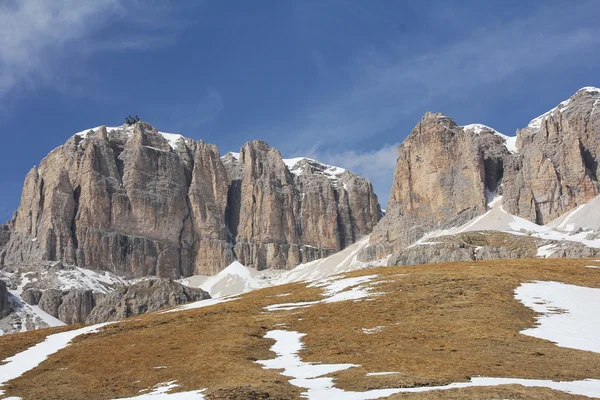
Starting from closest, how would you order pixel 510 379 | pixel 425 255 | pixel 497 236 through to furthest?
1. pixel 510 379
2. pixel 425 255
3. pixel 497 236

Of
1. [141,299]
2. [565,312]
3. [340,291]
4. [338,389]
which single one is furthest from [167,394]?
[141,299]

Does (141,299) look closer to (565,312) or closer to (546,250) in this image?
(546,250)

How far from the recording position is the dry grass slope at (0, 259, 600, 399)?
29422 mm

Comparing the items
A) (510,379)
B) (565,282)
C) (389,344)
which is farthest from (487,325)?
(565,282)

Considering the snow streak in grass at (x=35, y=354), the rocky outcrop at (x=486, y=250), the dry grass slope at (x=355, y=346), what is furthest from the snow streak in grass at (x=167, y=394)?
the rocky outcrop at (x=486, y=250)

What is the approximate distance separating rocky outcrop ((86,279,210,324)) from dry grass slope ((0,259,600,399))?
270 feet

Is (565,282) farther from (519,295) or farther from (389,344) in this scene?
(389,344)

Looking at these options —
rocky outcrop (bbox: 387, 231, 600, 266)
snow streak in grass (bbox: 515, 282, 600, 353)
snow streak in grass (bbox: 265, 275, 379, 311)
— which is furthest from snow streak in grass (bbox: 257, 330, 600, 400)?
rocky outcrop (bbox: 387, 231, 600, 266)

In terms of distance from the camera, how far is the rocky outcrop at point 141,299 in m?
145

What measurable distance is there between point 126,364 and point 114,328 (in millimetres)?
19766

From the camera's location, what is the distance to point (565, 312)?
4531 centimetres

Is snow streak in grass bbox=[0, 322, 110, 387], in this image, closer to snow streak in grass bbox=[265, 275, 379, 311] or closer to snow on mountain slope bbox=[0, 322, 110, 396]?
snow on mountain slope bbox=[0, 322, 110, 396]

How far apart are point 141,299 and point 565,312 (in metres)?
116

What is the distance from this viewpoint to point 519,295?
53.0m
